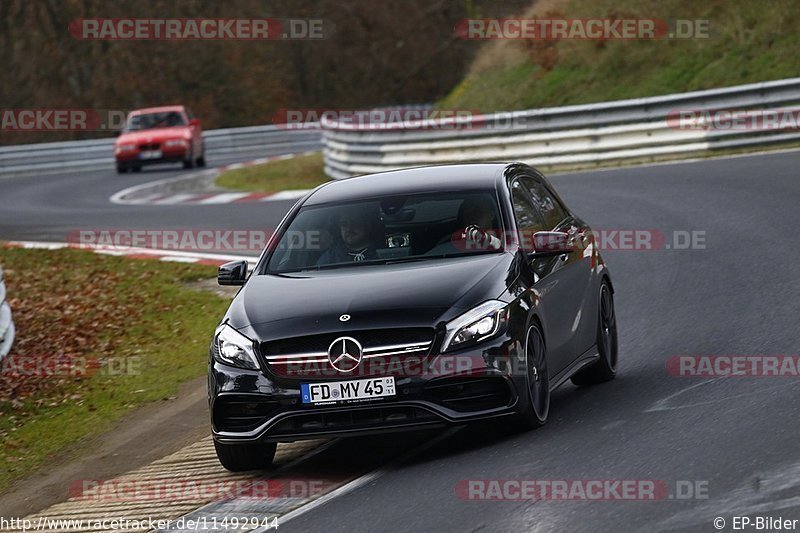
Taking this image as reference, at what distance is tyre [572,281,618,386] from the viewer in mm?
9781

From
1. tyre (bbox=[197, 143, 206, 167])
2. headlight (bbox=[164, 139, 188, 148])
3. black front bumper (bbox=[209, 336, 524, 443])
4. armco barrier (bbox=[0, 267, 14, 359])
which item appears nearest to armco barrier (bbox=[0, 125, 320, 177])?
tyre (bbox=[197, 143, 206, 167])

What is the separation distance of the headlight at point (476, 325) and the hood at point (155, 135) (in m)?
30.6

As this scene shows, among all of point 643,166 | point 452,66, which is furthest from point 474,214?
point 452,66

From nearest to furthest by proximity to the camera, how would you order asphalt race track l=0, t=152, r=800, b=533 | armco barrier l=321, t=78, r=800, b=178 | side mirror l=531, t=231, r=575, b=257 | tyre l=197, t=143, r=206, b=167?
1. asphalt race track l=0, t=152, r=800, b=533
2. side mirror l=531, t=231, r=575, b=257
3. armco barrier l=321, t=78, r=800, b=178
4. tyre l=197, t=143, r=206, b=167

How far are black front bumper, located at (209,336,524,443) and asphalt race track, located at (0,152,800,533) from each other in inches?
10.2

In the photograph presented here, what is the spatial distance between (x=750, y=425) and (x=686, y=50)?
910 inches

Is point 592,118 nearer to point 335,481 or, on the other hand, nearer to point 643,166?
point 643,166

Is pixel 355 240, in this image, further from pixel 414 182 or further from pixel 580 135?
pixel 580 135

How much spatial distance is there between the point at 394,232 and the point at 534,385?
1363mm

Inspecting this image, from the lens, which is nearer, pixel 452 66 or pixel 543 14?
pixel 543 14

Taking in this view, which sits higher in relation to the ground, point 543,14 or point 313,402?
point 543,14

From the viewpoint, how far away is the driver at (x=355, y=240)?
890cm

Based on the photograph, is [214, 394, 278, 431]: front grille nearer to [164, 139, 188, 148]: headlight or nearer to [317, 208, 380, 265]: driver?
[317, 208, 380, 265]: driver

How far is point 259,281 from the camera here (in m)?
8.85
